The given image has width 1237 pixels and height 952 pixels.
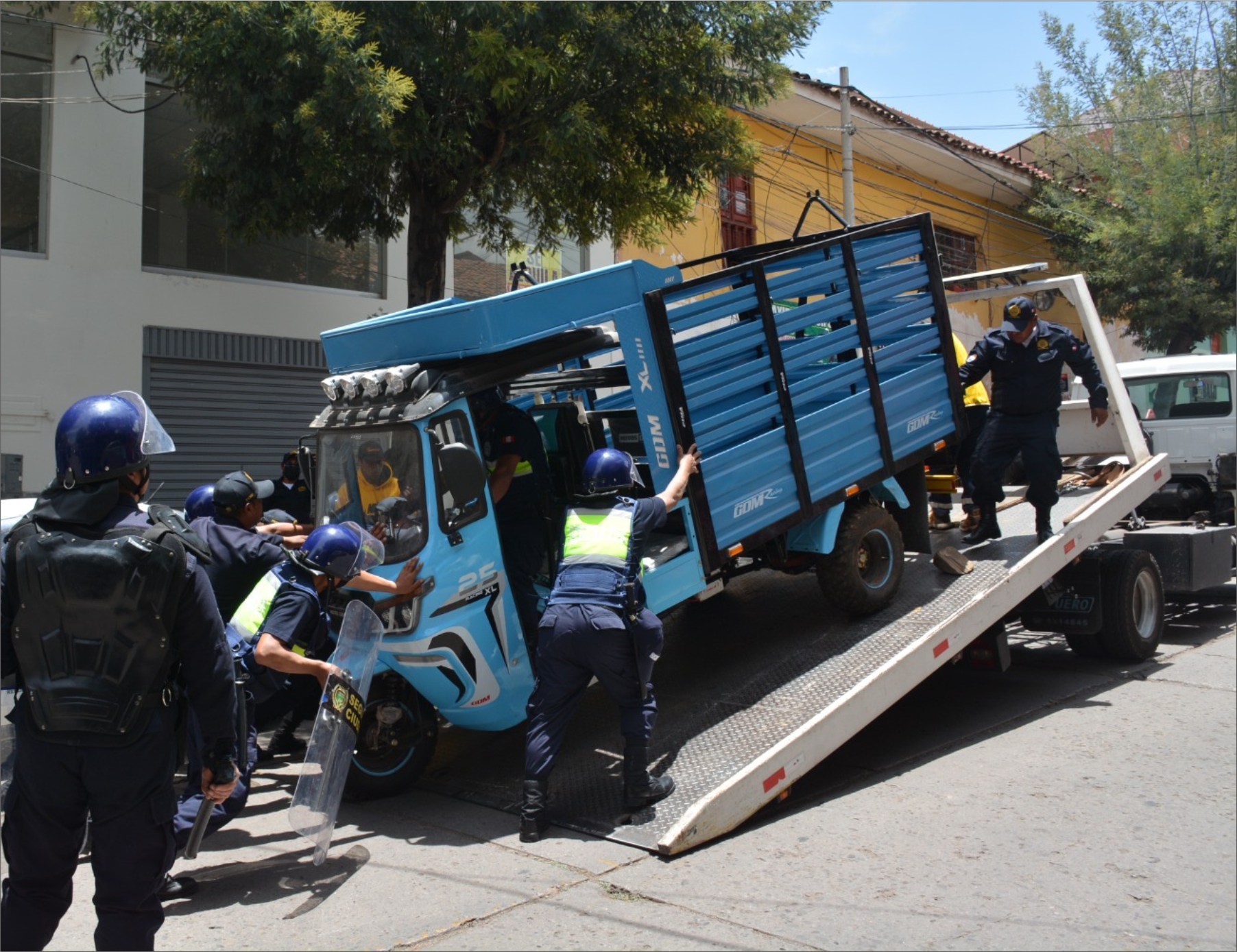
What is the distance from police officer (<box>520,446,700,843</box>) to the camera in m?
5.09

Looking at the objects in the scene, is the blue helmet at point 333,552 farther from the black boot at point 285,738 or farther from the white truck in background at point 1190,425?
the white truck in background at point 1190,425

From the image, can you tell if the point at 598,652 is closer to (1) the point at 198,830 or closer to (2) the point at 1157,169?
(1) the point at 198,830

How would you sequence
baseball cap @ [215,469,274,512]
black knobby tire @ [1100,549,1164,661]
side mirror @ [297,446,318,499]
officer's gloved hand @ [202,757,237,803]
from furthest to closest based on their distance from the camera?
black knobby tire @ [1100,549,1164,661], side mirror @ [297,446,318,499], baseball cap @ [215,469,274,512], officer's gloved hand @ [202,757,237,803]

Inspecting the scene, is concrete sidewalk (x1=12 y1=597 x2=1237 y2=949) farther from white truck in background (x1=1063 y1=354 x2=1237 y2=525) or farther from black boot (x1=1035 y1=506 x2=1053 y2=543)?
white truck in background (x1=1063 y1=354 x2=1237 y2=525)

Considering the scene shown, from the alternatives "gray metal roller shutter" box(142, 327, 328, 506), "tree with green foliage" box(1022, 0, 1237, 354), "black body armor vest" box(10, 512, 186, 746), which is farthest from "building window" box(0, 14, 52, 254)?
"tree with green foliage" box(1022, 0, 1237, 354)

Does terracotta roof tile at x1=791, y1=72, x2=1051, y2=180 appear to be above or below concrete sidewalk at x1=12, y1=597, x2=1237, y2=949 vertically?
above

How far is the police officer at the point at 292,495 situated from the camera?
29.2 feet

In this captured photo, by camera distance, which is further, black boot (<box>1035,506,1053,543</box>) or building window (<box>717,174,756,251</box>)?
building window (<box>717,174,756,251</box>)

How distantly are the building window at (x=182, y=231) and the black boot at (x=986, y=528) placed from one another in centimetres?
651

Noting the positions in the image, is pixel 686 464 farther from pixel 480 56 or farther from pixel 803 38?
pixel 803 38

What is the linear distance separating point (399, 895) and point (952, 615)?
3406 millimetres

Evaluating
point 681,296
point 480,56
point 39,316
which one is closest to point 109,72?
point 39,316

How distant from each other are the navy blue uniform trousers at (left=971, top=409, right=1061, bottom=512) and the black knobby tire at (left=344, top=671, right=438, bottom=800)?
12.8ft

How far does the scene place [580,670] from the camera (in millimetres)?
5164
